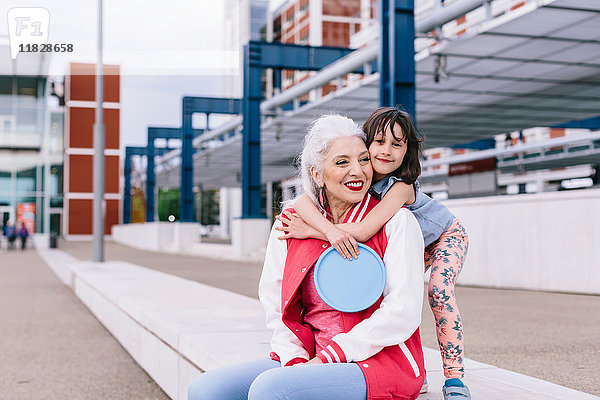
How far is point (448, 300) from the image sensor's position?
123 inches

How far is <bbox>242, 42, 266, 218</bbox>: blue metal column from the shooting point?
2384cm

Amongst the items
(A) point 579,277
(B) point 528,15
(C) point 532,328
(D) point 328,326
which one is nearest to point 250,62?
(B) point 528,15

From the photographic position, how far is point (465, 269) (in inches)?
505

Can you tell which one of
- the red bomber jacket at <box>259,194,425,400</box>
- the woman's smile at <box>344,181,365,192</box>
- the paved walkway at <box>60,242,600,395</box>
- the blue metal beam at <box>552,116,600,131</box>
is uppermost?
the blue metal beam at <box>552,116,600,131</box>

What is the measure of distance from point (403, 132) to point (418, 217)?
1.66 feet

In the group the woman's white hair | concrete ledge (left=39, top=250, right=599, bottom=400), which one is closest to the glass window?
→ concrete ledge (left=39, top=250, right=599, bottom=400)

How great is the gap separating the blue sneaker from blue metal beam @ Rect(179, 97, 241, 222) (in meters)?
30.6

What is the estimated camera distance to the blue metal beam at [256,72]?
76.1 ft

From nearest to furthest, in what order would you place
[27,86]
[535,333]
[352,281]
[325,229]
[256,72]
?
1. [352,281]
2. [325,229]
3. [535,333]
4. [256,72]
5. [27,86]

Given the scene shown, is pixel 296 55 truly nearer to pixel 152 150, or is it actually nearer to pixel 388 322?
pixel 388 322

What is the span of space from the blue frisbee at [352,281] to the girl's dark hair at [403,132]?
18.9 inches

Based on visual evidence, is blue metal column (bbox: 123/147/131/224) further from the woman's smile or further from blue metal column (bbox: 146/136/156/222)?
the woman's smile

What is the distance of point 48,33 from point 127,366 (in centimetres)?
635

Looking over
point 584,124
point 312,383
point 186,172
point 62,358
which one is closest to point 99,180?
point 62,358
